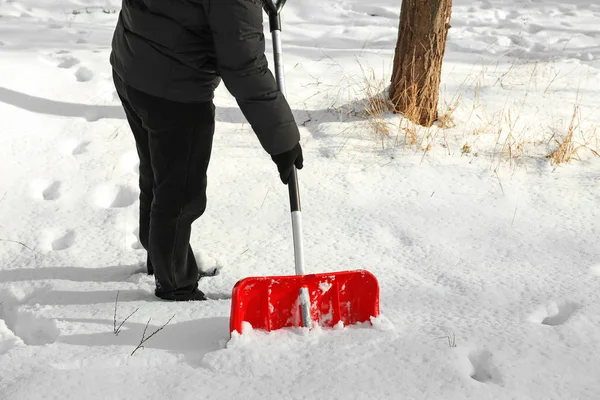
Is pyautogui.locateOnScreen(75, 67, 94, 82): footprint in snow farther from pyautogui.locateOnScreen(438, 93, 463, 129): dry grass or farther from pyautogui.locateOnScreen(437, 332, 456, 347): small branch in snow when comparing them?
pyautogui.locateOnScreen(437, 332, 456, 347): small branch in snow

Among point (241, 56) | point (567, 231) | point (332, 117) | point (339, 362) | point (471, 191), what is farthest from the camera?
point (332, 117)

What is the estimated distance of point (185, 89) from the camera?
5.95 ft

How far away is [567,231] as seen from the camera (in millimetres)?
2814

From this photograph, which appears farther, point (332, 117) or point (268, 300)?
point (332, 117)

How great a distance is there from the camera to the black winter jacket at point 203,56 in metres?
1.60

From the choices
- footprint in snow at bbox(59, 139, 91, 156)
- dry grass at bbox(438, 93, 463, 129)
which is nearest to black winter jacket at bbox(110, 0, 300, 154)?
footprint in snow at bbox(59, 139, 91, 156)

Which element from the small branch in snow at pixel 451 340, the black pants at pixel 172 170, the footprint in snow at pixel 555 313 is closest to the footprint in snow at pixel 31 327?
the black pants at pixel 172 170

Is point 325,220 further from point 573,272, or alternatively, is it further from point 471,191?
point 573,272

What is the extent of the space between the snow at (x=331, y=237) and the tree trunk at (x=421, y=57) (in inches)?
6.3

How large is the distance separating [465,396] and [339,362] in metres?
0.38

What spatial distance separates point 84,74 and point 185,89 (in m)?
2.74

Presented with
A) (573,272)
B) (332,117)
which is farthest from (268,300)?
(332,117)

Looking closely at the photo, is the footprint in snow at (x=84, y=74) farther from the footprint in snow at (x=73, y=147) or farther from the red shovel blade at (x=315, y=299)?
the red shovel blade at (x=315, y=299)

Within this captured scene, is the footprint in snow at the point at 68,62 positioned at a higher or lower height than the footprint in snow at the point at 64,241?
higher
